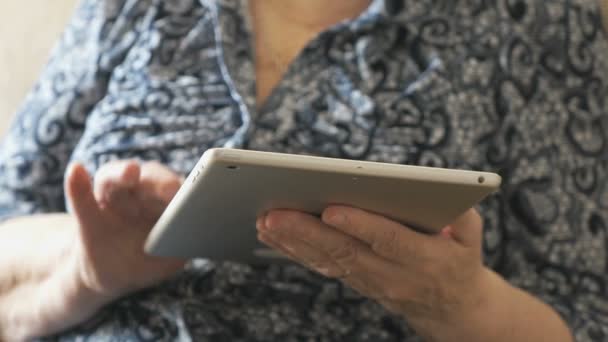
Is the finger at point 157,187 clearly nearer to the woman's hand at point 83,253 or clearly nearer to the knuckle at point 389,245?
the woman's hand at point 83,253

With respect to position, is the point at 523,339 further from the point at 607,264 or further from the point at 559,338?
the point at 607,264

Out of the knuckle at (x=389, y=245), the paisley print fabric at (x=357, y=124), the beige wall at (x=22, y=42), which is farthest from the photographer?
the beige wall at (x=22, y=42)

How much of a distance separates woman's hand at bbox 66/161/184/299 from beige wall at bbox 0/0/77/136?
418mm

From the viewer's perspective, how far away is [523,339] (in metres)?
0.69

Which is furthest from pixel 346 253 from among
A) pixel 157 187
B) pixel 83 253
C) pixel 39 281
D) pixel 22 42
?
pixel 22 42

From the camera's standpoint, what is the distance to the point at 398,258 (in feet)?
1.87

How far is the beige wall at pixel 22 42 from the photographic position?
1036 millimetres

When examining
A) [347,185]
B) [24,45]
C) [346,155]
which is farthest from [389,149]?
[24,45]

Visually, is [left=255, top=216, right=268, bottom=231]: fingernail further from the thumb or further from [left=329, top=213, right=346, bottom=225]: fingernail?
the thumb

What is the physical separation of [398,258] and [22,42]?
736 mm

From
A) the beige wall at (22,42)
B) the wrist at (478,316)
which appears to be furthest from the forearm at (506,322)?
the beige wall at (22,42)

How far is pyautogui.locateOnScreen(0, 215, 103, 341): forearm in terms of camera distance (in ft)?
2.42

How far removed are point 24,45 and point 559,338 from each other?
838mm

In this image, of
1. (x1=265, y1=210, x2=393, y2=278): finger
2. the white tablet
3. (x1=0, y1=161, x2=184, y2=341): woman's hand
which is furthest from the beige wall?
(x1=265, y1=210, x2=393, y2=278): finger
